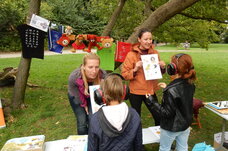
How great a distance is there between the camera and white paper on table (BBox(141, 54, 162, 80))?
2.99m

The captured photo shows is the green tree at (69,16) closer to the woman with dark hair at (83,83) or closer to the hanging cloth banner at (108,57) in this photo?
the hanging cloth banner at (108,57)

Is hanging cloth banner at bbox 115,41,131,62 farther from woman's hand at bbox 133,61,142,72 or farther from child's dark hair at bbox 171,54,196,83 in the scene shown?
child's dark hair at bbox 171,54,196,83

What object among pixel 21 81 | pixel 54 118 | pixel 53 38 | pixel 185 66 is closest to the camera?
pixel 185 66

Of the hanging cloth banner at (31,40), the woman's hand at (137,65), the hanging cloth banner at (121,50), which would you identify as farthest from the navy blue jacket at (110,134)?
the hanging cloth banner at (31,40)

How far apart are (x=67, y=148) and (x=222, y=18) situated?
742 cm

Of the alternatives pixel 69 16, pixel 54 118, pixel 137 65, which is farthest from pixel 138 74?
pixel 69 16

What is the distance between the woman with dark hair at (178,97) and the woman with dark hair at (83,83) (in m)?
0.83

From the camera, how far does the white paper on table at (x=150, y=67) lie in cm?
299

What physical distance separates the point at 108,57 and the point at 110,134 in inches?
102

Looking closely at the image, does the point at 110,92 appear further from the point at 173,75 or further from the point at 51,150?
the point at 51,150

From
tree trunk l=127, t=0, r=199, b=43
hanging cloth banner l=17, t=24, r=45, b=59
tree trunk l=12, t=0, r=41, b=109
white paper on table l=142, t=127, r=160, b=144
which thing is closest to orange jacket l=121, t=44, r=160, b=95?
white paper on table l=142, t=127, r=160, b=144

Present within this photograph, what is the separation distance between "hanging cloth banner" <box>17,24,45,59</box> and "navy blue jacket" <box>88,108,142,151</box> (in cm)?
315

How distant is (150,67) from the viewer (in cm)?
300

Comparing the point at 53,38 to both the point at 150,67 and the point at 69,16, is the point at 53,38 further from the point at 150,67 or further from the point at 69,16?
the point at 69,16
